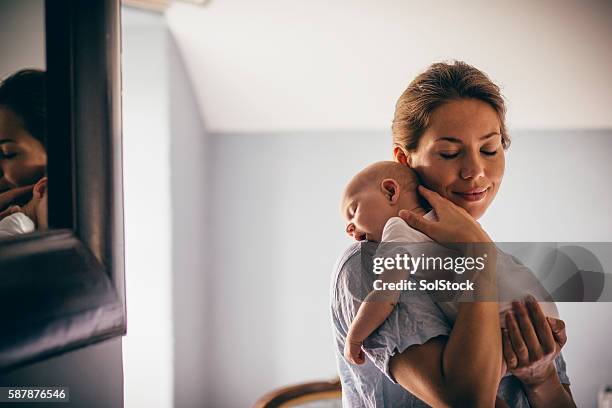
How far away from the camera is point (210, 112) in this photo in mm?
887

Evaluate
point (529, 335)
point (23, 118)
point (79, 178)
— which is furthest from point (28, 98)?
point (529, 335)

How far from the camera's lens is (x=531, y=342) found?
55cm

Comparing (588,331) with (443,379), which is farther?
(588,331)

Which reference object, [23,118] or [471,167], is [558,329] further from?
[23,118]

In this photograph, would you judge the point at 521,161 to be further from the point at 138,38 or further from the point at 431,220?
the point at 138,38

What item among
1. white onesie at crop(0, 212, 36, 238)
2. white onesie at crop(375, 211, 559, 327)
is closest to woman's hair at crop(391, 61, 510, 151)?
white onesie at crop(375, 211, 559, 327)

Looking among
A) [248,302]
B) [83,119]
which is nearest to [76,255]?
[83,119]

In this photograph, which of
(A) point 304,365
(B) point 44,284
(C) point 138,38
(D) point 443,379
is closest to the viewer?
(D) point 443,379

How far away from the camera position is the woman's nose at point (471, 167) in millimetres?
599

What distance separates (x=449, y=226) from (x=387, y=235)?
75 mm

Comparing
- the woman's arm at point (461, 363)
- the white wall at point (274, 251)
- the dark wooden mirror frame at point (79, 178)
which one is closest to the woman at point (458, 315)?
the woman's arm at point (461, 363)

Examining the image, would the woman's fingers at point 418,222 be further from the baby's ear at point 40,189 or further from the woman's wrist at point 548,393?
the baby's ear at point 40,189

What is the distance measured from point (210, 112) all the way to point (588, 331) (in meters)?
0.70

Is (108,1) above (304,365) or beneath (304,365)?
above
